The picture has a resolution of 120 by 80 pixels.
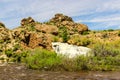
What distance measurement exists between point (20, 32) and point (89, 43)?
12214mm

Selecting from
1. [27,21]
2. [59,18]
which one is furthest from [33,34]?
[59,18]

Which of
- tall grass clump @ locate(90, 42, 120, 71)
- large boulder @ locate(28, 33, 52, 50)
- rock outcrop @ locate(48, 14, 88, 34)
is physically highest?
rock outcrop @ locate(48, 14, 88, 34)

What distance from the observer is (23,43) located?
55688 mm

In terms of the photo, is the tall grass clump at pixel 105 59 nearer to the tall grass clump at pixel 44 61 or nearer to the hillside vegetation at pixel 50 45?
the hillside vegetation at pixel 50 45

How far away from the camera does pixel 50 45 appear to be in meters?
53.6

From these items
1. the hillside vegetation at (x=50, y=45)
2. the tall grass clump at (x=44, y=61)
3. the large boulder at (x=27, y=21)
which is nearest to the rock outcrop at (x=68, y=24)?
the hillside vegetation at (x=50, y=45)

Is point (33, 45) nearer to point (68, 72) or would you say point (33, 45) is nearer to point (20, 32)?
point (20, 32)

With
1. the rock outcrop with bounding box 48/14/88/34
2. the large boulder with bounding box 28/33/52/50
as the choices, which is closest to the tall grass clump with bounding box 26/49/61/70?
the large boulder with bounding box 28/33/52/50

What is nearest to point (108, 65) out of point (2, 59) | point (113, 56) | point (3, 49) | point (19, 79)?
point (113, 56)

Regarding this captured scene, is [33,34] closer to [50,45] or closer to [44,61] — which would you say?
[50,45]

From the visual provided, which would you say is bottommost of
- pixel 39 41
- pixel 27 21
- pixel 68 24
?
pixel 39 41

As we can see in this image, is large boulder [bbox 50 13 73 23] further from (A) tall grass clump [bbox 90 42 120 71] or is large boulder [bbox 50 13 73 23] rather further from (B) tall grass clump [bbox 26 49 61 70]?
(B) tall grass clump [bbox 26 49 61 70]

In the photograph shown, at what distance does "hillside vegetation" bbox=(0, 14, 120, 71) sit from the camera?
3622 centimetres

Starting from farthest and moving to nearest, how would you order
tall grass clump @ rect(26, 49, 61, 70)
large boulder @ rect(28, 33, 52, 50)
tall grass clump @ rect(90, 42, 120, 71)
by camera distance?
1. large boulder @ rect(28, 33, 52, 50)
2. tall grass clump @ rect(90, 42, 120, 71)
3. tall grass clump @ rect(26, 49, 61, 70)
